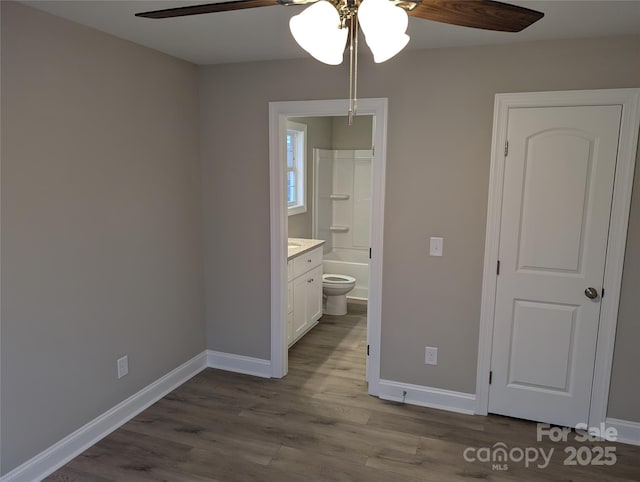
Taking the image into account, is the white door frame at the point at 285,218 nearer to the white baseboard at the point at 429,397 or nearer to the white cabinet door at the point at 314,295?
the white baseboard at the point at 429,397

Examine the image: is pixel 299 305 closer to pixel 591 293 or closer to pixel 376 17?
pixel 591 293

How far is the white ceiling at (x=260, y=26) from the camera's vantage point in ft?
6.91

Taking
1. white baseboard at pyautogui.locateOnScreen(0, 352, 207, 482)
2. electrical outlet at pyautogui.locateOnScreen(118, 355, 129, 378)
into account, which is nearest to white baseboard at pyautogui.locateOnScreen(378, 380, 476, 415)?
white baseboard at pyautogui.locateOnScreen(0, 352, 207, 482)

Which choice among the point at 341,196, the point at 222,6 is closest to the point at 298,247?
the point at 341,196

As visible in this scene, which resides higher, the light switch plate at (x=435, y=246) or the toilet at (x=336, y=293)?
the light switch plate at (x=435, y=246)

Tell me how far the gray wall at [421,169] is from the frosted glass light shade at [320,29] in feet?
5.28

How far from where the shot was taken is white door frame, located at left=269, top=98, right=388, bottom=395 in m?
3.05

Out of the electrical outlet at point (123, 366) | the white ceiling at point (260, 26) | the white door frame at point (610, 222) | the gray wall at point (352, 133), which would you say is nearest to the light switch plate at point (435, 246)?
the white door frame at point (610, 222)

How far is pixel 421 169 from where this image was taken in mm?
2973

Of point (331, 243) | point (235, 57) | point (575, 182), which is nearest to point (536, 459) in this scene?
point (575, 182)

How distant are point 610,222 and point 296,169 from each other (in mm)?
3456

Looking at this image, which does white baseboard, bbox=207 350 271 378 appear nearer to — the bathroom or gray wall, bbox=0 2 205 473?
gray wall, bbox=0 2 205 473

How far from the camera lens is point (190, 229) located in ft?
11.4

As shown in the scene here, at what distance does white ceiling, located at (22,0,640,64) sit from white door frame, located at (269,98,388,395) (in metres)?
0.40
